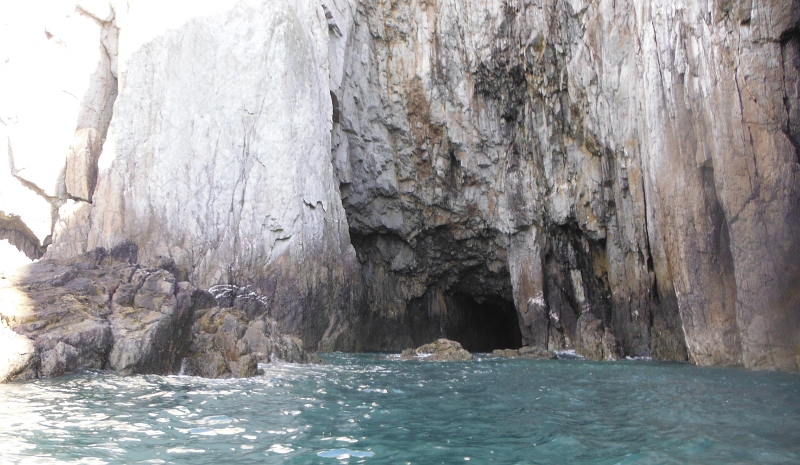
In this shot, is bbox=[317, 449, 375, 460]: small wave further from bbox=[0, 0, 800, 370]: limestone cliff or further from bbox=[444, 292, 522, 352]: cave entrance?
bbox=[444, 292, 522, 352]: cave entrance

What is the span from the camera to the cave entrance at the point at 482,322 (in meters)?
33.4

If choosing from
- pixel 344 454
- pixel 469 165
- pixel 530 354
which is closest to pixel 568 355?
pixel 530 354

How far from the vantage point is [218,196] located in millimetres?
21906

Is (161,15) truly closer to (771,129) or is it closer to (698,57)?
(698,57)

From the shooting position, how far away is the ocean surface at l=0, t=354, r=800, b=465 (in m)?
5.92

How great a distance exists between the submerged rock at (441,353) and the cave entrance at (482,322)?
41.3 feet

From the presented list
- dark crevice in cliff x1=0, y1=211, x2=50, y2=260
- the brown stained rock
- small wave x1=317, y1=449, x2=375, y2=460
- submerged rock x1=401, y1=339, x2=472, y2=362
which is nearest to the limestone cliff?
dark crevice in cliff x1=0, y1=211, x2=50, y2=260

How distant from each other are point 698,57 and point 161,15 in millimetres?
18881

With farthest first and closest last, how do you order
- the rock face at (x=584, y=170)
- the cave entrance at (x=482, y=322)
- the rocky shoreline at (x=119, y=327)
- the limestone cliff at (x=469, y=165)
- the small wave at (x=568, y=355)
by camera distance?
the cave entrance at (x=482, y=322)
the small wave at (x=568, y=355)
the limestone cliff at (x=469, y=165)
the rock face at (x=584, y=170)
the rocky shoreline at (x=119, y=327)

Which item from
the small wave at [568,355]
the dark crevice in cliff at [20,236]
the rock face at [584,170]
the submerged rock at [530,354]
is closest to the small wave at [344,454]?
the rock face at [584,170]

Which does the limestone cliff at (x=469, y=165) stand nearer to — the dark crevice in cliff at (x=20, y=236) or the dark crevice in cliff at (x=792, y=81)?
the dark crevice in cliff at (x=792, y=81)

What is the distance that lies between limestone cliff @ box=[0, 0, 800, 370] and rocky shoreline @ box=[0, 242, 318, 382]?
493 cm

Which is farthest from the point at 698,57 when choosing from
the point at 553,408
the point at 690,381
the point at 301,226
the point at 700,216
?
the point at 301,226

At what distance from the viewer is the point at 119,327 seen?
40.8ft
